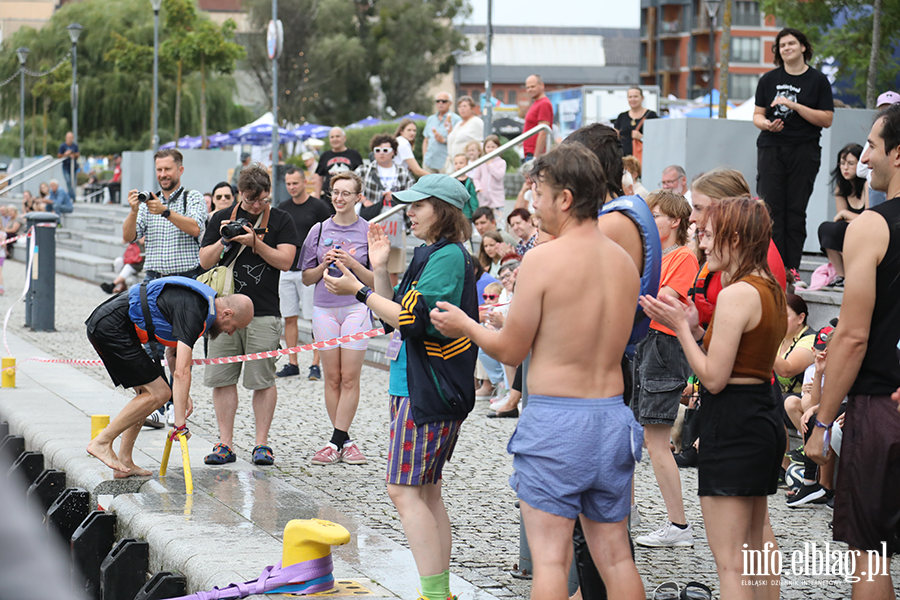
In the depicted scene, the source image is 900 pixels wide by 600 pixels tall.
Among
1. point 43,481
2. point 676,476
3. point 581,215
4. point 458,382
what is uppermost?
point 581,215

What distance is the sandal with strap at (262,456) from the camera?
7055 mm

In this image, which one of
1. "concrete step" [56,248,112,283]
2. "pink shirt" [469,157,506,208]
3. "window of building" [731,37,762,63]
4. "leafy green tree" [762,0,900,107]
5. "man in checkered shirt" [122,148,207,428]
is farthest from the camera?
"window of building" [731,37,762,63]

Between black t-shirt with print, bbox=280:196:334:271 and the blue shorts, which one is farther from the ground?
black t-shirt with print, bbox=280:196:334:271

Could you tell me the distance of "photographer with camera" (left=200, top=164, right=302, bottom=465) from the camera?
701 cm

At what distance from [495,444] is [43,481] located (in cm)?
334

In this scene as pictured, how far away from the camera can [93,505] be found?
648 centimetres

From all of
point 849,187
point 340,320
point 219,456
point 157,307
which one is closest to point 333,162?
point 340,320

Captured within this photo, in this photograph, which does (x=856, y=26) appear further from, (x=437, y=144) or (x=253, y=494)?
(x=253, y=494)

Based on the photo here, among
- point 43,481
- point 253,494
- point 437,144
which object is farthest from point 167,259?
point 437,144

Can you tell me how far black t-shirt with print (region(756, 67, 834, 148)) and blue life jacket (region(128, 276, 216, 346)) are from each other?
4.88 meters

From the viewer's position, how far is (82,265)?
2327cm

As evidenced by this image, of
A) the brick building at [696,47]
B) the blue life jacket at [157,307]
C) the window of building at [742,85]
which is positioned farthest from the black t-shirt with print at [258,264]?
the window of building at [742,85]

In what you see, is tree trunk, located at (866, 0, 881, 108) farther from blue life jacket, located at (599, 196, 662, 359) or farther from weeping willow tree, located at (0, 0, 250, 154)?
weeping willow tree, located at (0, 0, 250, 154)

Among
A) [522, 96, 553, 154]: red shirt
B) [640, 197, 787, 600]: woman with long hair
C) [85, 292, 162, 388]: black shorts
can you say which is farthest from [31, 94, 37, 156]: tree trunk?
[640, 197, 787, 600]: woman with long hair
